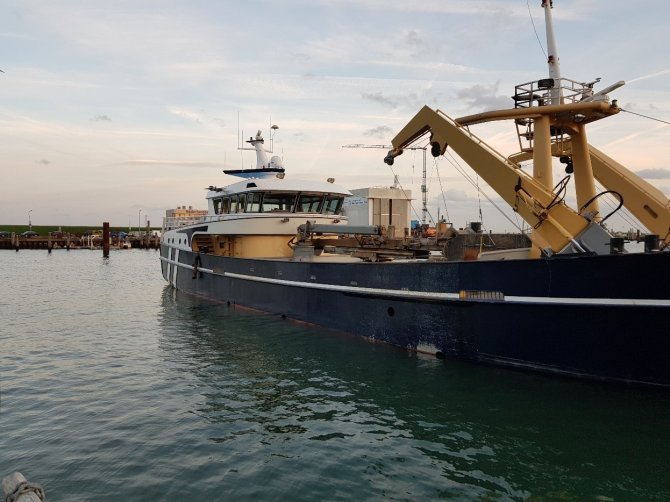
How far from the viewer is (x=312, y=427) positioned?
26.0 feet

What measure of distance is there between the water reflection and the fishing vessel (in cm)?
55

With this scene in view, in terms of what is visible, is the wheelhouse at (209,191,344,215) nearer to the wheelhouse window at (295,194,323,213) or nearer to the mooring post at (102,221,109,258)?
the wheelhouse window at (295,194,323,213)

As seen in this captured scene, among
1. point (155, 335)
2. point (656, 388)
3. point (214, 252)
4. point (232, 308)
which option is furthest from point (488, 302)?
point (214, 252)

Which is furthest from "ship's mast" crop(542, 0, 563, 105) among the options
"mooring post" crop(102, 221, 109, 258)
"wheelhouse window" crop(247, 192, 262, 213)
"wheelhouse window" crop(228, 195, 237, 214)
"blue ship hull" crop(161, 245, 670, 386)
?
"mooring post" crop(102, 221, 109, 258)

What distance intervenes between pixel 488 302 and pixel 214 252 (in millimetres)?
15269

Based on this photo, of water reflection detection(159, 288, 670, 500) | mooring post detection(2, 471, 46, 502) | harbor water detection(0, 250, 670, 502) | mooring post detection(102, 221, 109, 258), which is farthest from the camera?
mooring post detection(102, 221, 109, 258)

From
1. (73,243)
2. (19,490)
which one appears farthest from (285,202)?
(73,243)

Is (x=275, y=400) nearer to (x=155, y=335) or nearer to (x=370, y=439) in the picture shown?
(x=370, y=439)

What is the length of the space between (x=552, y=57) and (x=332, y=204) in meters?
10.4

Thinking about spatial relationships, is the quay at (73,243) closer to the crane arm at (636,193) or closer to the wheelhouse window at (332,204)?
the wheelhouse window at (332,204)

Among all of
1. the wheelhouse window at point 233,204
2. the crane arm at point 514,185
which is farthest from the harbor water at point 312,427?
the wheelhouse window at point 233,204

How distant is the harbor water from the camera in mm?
6121

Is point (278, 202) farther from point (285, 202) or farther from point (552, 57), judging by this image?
point (552, 57)

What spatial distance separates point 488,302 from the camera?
10.4m
